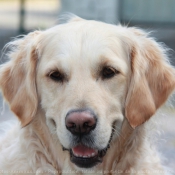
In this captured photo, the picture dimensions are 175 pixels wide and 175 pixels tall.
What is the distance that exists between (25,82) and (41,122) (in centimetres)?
38

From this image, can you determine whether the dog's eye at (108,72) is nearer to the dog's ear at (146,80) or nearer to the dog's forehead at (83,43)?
the dog's forehead at (83,43)

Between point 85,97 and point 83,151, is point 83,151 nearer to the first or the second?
point 83,151

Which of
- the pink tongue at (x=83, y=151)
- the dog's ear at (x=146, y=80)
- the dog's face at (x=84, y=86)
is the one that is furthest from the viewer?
the dog's ear at (x=146, y=80)

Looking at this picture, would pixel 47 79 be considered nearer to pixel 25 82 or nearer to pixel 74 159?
pixel 25 82

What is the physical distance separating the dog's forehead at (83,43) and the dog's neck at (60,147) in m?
0.59

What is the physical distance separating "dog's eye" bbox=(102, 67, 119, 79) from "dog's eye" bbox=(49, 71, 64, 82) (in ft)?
1.14

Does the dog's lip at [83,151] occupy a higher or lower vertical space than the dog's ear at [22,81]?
lower

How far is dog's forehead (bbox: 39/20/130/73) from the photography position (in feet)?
15.0

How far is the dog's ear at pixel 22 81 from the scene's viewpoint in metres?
4.79

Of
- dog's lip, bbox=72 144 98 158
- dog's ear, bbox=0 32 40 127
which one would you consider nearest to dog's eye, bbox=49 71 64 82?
dog's ear, bbox=0 32 40 127

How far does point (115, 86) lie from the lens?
461 cm

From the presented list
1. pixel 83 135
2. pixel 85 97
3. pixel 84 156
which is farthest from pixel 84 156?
pixel 85 97

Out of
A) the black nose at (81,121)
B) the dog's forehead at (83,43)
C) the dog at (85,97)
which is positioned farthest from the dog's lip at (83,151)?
the dog's forehead at (83,43)

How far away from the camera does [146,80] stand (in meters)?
4.80
